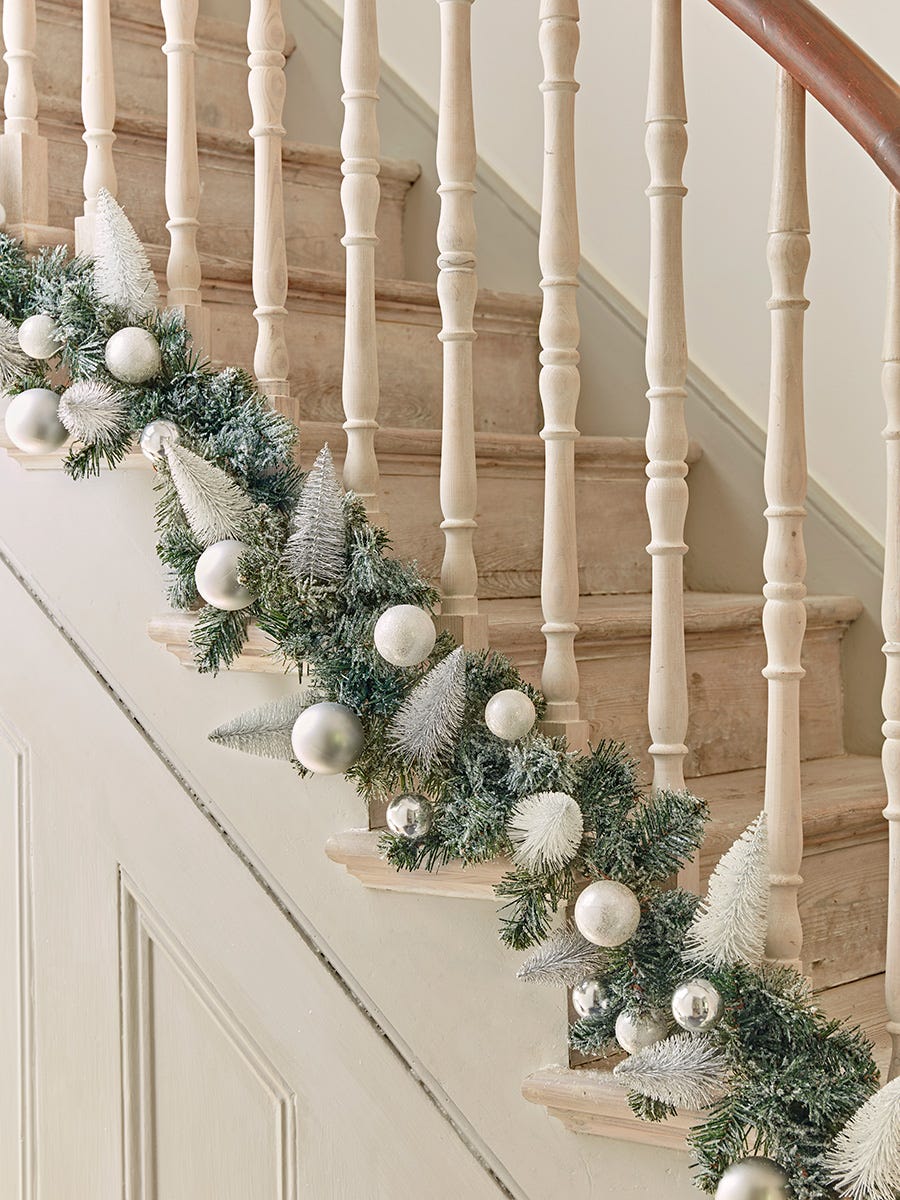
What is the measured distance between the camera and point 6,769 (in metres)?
1.62

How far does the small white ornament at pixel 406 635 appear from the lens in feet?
3.68

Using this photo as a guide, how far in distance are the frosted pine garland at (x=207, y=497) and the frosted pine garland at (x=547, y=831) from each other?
0.38m

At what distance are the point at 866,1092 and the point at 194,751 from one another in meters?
0.75

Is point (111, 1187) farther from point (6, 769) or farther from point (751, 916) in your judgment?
point (751, 916)

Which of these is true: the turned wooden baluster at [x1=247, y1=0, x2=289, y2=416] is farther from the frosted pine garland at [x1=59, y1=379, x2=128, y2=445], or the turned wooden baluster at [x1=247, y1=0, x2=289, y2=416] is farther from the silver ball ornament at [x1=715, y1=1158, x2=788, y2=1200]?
the silver ball ornament at [x1=715, y1=1158, x2=788, y2=1200]

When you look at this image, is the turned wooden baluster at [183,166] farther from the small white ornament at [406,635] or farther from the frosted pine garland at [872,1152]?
the frosted pine garland at [872,1152]

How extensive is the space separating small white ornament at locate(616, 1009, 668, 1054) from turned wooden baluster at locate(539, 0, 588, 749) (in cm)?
25

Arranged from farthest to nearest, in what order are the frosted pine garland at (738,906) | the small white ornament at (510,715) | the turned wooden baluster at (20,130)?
the turned wooden baluster at (20,130), the small white ornament at (510,715), the frosted pine garland at (738,906)

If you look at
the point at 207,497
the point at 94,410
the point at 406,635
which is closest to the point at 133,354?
the point at 94,410

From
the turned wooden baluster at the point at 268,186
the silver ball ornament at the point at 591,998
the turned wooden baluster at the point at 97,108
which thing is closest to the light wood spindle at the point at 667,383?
the silver ball ornament at the point at 591,998

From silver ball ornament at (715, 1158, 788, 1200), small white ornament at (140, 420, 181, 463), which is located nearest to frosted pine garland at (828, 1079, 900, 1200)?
silver ball ornament at (715, 1158, 788, 1200)

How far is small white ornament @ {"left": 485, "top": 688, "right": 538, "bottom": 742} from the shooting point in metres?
1.11

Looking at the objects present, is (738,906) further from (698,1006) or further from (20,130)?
(20,130)

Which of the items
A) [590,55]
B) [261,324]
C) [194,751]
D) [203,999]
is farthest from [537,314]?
[203,999]
